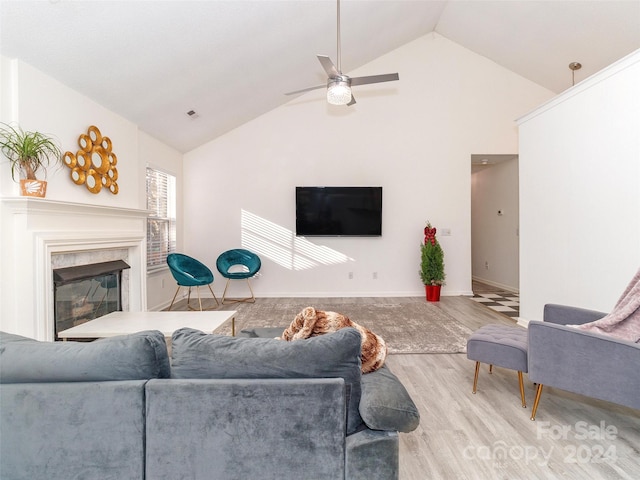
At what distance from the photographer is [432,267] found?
5.80 m

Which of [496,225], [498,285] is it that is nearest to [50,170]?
[496,225]

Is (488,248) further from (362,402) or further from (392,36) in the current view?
(362,402)

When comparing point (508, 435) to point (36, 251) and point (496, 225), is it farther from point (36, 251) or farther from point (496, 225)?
point (496, 225)

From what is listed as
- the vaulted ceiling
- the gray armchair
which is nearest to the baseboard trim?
the vaulted ceiling

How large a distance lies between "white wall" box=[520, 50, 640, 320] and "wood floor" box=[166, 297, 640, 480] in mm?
1290

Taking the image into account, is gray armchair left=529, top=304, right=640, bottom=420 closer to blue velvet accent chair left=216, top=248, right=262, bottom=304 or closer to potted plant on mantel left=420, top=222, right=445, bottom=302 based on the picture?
potted plant on mantel left=420, top=222, right=445, bottom=302

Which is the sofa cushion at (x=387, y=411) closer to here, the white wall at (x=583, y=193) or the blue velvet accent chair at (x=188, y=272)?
the white wall at (x=583, y=193)

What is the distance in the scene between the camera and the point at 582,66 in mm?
5004

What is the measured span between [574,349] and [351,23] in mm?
4505

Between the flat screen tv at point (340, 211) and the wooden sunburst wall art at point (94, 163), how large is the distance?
2.95 m

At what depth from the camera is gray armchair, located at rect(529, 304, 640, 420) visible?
1815 millimetres

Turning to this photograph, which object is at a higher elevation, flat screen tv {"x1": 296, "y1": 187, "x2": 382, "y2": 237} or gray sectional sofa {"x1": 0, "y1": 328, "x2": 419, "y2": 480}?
flat screen tv {"x1": 296, "y1": 187, "x2": 382, "y2": 237}

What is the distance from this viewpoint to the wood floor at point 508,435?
171 cm

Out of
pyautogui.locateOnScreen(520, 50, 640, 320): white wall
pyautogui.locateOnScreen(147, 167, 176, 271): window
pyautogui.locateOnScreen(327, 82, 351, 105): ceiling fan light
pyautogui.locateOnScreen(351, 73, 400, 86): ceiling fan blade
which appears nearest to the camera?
pyautogui.locateOnScreen(520, 50, 640, 320): white wall
